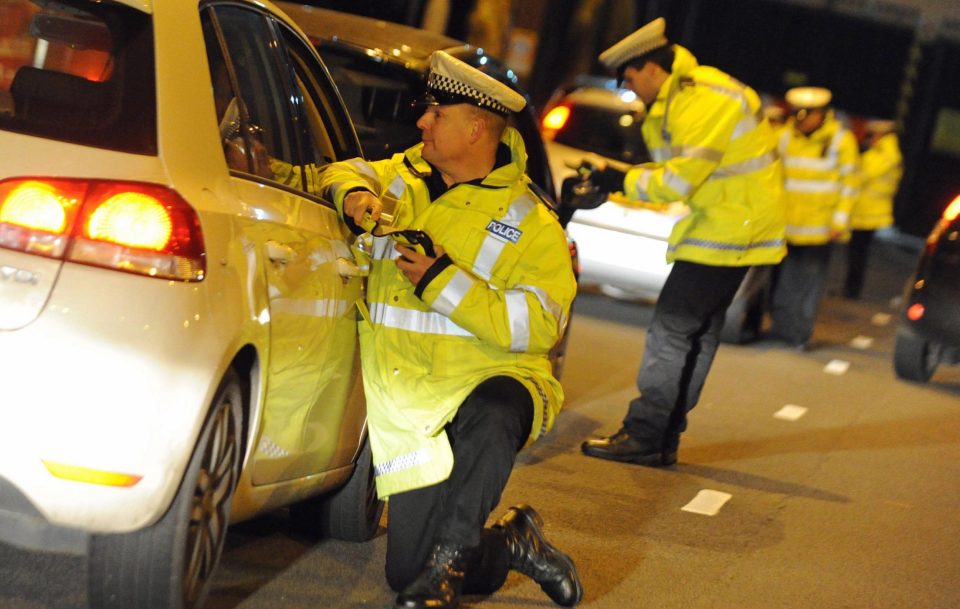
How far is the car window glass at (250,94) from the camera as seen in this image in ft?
13.5

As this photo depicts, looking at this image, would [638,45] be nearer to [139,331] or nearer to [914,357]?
[139,331]

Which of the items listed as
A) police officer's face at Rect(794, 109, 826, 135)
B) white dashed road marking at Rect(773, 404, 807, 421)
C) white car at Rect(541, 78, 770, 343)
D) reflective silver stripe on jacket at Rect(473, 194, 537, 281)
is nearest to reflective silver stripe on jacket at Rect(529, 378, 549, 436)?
reflective silver stripe on jacket at Rect(473, 194, 537, 281)

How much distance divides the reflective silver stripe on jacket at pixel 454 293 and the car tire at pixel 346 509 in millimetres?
802

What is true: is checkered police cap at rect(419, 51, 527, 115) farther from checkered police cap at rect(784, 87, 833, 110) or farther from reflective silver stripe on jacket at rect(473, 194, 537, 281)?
checkered police cap at rect(784, 87, 833, 110)

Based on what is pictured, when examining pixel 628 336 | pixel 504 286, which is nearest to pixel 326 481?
pixel 504 286

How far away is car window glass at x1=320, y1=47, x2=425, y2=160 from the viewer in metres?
7.43

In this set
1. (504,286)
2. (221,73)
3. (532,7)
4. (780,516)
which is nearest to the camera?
(221,73)

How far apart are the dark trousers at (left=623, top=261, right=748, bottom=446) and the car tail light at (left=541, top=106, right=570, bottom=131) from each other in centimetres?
494

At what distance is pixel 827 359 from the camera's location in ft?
41.3

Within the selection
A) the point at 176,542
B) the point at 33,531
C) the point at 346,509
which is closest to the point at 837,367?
the point at 346,509

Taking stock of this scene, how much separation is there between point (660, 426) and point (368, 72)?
2.16m

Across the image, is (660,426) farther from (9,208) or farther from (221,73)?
(9,208)

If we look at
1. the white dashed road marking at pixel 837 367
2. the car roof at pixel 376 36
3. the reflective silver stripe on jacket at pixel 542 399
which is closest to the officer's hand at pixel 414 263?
the reflective silver stripe on jacket at pixel 542 399

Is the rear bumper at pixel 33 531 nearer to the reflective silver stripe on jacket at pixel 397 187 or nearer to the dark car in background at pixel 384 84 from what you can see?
the reflective silver stripe on jacket at pixel 397 187
